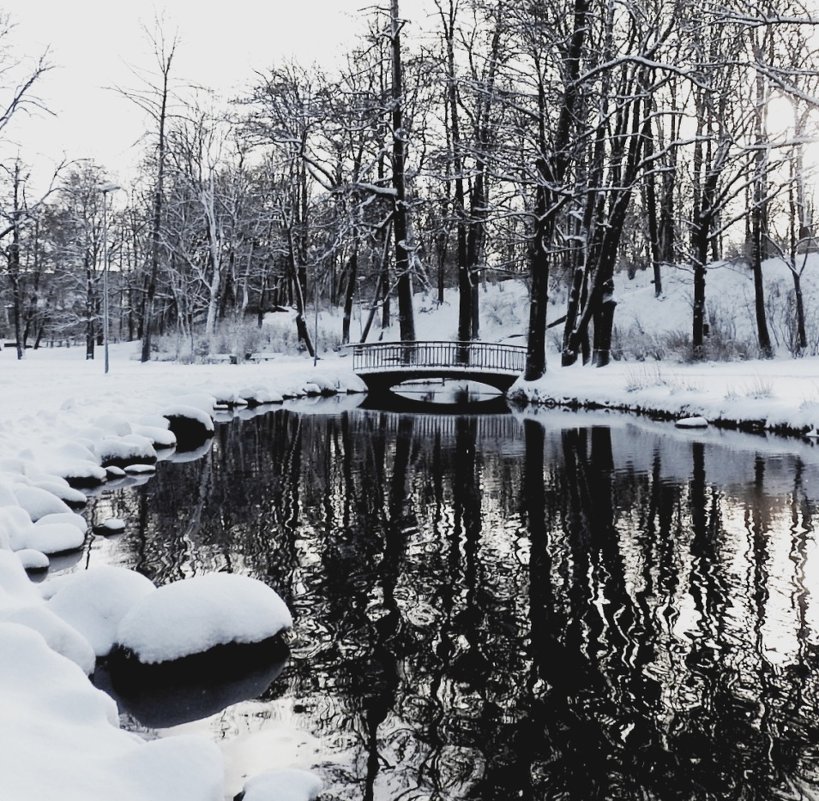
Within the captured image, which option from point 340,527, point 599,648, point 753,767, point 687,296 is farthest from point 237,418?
point 687,296

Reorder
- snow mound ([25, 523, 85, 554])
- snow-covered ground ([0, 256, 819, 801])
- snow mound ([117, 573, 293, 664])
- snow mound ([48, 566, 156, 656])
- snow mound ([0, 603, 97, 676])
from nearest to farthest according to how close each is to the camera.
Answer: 1. snow-covered ground ([0, 256, 819, 801])
2. snow mound ([0, 603, 97, 676])
3. snow mound ([117, 573, 293, 664])
4. snow mound ([48, 566, 156, 656])
5. snow mound ([25, 523, 85, 554])

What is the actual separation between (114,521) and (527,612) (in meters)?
4.65

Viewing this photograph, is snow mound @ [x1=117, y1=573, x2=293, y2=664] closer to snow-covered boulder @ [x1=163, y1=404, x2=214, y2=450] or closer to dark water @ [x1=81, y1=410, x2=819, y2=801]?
dark water @ [x1=81, y1=410, x2=819, y2=801]

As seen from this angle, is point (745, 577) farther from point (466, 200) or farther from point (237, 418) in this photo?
point (466, 200)

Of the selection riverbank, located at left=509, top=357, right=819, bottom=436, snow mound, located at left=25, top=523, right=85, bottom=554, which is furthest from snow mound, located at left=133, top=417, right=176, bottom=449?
riverbank, located at left=509, top=357, right=819, bottom=436

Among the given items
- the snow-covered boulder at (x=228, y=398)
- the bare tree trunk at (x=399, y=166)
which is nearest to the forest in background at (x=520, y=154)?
the bare tree trunk at (x=399, y=166)

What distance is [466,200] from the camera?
3059 centimetres

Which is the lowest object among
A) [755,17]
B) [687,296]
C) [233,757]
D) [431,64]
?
[233,757]

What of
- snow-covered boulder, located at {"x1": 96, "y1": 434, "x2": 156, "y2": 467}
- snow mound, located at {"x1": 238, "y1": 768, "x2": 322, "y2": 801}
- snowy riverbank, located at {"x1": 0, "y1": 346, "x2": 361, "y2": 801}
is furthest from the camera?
snow-covered boulder, located at {"x1": 96, "y1": 434, "x2": 156, "y2": 467}

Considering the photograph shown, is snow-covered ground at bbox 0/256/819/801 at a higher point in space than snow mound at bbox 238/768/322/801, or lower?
higher

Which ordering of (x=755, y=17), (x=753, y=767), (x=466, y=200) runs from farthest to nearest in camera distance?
1. (x=466, y=200)
2. (x=755, y=17)
3. (x=753, y=767)

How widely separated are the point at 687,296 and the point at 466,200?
1126 cm

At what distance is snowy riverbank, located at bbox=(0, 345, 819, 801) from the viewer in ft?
9.16

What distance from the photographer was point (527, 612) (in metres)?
5.78
